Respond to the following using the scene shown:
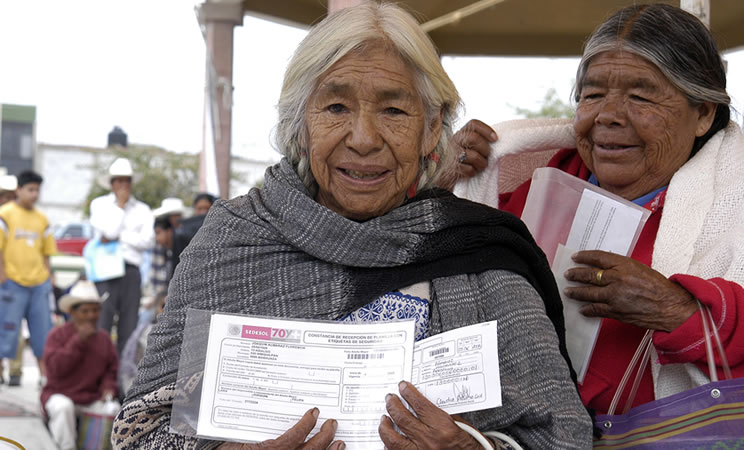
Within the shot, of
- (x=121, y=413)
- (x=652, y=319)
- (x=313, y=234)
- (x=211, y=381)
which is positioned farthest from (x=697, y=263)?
(x=121, y=413)

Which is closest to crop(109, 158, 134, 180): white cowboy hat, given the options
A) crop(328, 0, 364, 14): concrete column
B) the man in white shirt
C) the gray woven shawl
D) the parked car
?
the man in white shirt

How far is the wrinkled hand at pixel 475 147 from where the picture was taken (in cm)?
277

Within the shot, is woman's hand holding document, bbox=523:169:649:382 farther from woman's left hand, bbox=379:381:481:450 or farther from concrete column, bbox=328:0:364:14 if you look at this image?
concrete column, bbox=328:0:364:14

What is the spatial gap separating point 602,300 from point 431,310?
0.51 meters

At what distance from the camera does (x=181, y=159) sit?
90.1 feet

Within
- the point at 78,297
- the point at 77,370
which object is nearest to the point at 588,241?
the point at 77,370

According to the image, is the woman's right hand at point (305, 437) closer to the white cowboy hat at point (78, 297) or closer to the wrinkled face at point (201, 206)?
the white cowboy hat at point (78, 297)

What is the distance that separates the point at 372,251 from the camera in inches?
74.9

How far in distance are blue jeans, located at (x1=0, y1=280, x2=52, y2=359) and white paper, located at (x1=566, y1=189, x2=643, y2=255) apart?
7.42m

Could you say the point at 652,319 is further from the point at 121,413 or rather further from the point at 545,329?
the point at 121,413

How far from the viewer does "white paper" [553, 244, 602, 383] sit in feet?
7.16

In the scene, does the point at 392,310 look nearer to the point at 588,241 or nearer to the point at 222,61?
the point at 588,241

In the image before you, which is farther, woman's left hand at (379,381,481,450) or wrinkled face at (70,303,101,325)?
wrinkled face at (70,303,101,325)

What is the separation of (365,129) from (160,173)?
2608 centimetres
